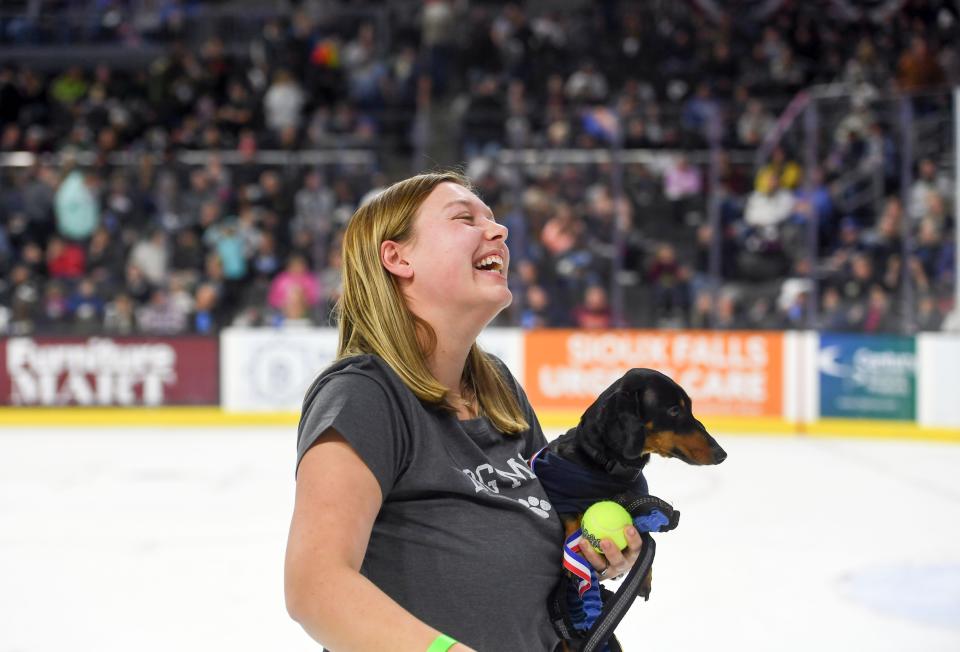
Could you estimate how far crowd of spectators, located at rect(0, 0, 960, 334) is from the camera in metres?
9.42

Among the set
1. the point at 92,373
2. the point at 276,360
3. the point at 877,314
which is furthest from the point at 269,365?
the point at 877,314

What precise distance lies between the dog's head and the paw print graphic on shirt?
5.2 inches

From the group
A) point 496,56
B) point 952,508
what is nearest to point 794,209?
point 952,508

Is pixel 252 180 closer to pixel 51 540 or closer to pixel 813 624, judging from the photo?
pixel 51 540

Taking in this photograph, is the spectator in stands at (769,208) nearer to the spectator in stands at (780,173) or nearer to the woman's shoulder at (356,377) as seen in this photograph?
the spectator in stands at (780,173)

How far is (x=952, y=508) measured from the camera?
231 inches

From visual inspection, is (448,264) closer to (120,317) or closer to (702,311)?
(702,311)

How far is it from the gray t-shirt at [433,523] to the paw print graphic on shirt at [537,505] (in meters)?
0.05

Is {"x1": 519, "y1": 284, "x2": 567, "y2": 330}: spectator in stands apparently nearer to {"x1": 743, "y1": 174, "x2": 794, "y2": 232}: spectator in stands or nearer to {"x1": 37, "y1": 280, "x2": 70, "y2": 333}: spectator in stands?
{"x1": 743, "y1": 174, "x2": 794, "y2": 232}: spectator in stands

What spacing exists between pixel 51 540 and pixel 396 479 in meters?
4.40

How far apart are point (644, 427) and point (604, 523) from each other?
0.67 feet

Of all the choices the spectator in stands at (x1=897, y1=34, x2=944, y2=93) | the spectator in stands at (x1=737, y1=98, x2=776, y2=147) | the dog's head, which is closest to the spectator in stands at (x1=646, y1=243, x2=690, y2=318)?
the spectator in stands at (x1=737, y1=98, x2=776, y2=147)

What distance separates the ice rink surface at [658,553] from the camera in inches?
145

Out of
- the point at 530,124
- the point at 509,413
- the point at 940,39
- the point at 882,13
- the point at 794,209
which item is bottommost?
the point at 509,413
